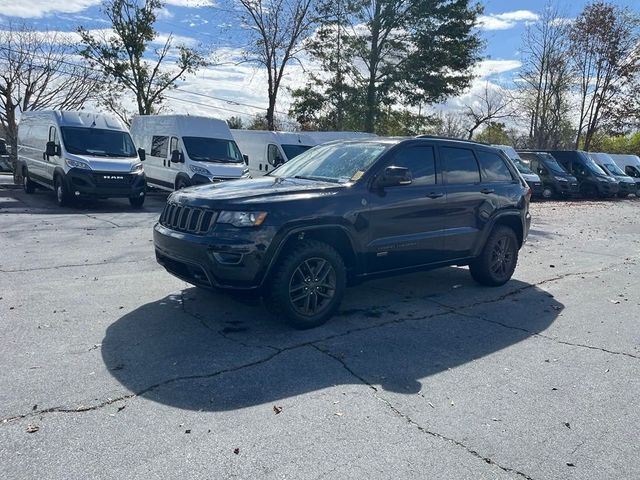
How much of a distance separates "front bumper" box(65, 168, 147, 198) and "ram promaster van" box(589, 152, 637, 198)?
23481mm

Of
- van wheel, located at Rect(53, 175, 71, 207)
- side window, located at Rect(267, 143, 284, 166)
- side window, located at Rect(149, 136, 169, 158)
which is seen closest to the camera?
van wheel, located at Rect(53, 175, 71, 207)

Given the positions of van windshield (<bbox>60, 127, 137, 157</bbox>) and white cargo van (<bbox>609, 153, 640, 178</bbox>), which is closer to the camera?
van windshield (<bbox>60, 127, 137, 157</bbox>)

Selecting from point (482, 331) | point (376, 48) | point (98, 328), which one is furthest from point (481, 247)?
point (376, 48)

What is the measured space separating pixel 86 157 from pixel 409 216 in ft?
33.0

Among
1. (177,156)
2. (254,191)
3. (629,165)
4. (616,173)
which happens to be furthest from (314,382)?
(629,165)

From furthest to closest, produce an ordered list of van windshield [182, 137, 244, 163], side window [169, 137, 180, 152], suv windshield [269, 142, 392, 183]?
side window [169, 137, 180, 152]
van windshield [182, 137, 244, 163]
suv windshield [269, 142, 392, 183]

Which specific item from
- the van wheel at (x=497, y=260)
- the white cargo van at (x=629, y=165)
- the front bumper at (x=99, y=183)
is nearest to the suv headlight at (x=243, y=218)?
the van wheel at (x=497, y=260)

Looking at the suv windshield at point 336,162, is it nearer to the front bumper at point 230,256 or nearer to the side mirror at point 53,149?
the front bumper at point 230,256

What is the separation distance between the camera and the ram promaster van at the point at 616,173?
88.8ft

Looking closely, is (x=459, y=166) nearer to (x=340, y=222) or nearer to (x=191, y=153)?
(x=340, y=222)

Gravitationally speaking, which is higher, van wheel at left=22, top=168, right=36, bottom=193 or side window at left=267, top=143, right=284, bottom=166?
side window at left=267, top=143, right=284, bottom=166

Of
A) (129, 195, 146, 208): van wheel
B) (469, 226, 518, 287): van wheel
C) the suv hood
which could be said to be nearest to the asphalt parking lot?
(469, 226, 518, 287): van wheel

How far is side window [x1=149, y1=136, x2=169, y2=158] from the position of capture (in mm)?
15367

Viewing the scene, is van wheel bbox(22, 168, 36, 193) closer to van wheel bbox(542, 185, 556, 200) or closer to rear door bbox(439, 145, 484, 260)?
rear door bbox(439, 145, 484, 260)
